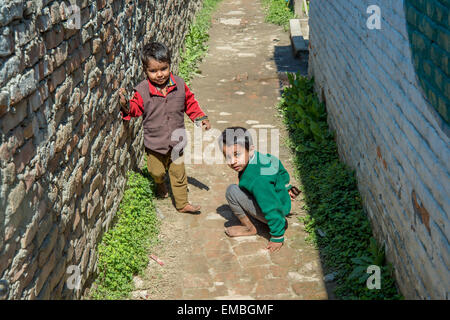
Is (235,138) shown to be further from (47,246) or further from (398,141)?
(47,246)

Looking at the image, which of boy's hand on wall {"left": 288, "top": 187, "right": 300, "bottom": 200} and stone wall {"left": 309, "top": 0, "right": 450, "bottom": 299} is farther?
boy's hand on wall {"left": 288, "top": 187, "right": 300, "bottom": 200}

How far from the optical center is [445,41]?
260 cm

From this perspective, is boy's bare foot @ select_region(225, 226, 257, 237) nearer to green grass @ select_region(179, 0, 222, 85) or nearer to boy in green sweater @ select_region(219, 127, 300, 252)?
boy in green sweater @ select_region(219, 127, 300, 252)

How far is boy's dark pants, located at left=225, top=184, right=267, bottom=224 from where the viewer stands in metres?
4.57

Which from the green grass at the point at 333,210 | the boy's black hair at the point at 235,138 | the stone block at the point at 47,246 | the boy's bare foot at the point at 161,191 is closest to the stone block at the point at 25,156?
the stone block at the point at 47,246

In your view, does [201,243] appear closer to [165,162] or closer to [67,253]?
[165,162]

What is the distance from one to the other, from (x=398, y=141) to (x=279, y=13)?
11681mm

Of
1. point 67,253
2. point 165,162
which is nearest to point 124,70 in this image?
point 165,162

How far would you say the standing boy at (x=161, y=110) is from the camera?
4.71 meters

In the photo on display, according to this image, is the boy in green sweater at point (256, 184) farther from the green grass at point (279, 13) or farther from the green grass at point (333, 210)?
the green grass at point (279, 13)

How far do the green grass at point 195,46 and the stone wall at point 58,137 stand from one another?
454cm

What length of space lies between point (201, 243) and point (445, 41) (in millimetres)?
2790

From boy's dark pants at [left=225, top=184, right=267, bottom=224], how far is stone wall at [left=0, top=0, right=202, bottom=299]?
105 cm

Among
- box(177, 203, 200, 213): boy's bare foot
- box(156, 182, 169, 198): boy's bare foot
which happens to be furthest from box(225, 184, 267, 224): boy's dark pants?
box(156, 182, 169, 198): boy's bare foot
